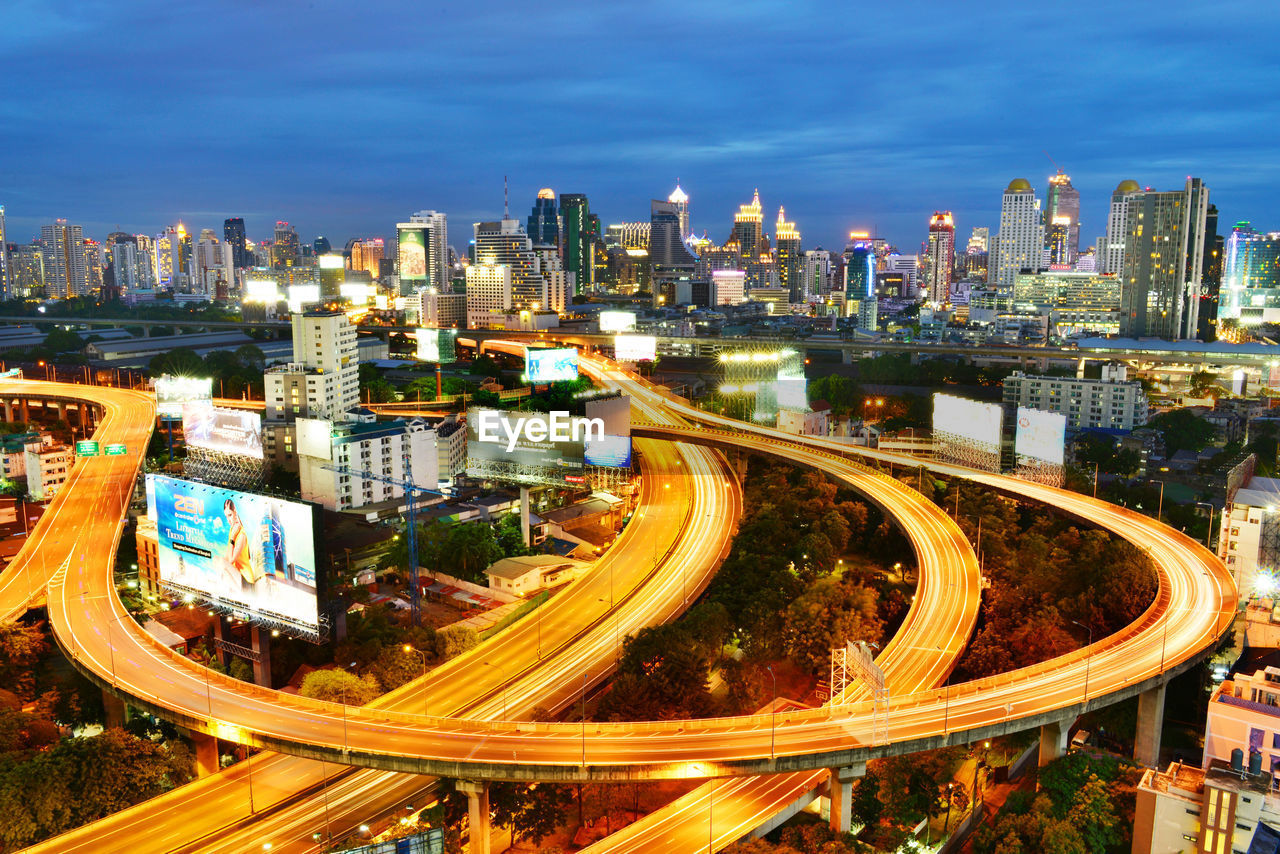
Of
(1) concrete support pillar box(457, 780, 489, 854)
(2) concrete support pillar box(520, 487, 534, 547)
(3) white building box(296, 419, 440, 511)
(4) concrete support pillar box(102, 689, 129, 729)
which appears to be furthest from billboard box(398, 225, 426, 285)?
(1) concrete support pillar box(457, 780, 489, 854)

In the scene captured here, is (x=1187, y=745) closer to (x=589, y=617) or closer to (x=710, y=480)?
(x=589, y=617)

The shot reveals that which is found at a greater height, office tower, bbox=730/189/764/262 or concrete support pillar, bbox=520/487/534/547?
office tower, bbox=730/189/764/262

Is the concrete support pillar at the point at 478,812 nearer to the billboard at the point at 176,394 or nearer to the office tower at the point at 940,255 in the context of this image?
the billboard at the point at 176,394

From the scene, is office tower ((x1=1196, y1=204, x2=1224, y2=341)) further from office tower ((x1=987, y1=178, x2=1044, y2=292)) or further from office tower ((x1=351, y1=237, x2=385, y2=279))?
office tower ((x1=351, y1=237, x2=385, y2=279))

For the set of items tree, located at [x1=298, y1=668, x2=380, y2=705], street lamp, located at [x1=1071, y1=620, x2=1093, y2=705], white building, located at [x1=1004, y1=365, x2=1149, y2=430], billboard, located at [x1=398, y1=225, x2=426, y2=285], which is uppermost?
billboard, located at [x1=398, y1=225, x2=426, y2=285]

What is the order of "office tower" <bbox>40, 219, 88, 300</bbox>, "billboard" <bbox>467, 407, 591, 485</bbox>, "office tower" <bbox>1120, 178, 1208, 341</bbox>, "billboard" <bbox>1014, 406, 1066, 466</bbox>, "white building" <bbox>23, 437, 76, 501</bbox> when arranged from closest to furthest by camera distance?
1. "billboard" <bbox>467, 407, 591, 485</bbox>
2. "billboard" <bbox>1014, 406, 1066, 466</bbox>
3. "white building" <bbox>23, 437, 76, 501</bbox>
4. "office tower" <bbox>1120, 178, 1208, 341</bbox>
5. "office tower" <bbox>40, 219, 88, 300</bbox>

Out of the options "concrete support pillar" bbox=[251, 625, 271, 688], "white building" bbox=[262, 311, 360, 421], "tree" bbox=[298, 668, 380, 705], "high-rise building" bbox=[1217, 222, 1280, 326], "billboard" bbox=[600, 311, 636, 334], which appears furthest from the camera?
"high-rise building" bbox=[1217, 222, 1280, 326]

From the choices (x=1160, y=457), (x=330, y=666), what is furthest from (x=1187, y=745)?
(x=1160, y=457)

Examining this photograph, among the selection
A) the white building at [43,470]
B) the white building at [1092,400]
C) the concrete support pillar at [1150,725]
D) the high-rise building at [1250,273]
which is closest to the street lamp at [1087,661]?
the concrete support pillar at [1150,725]
